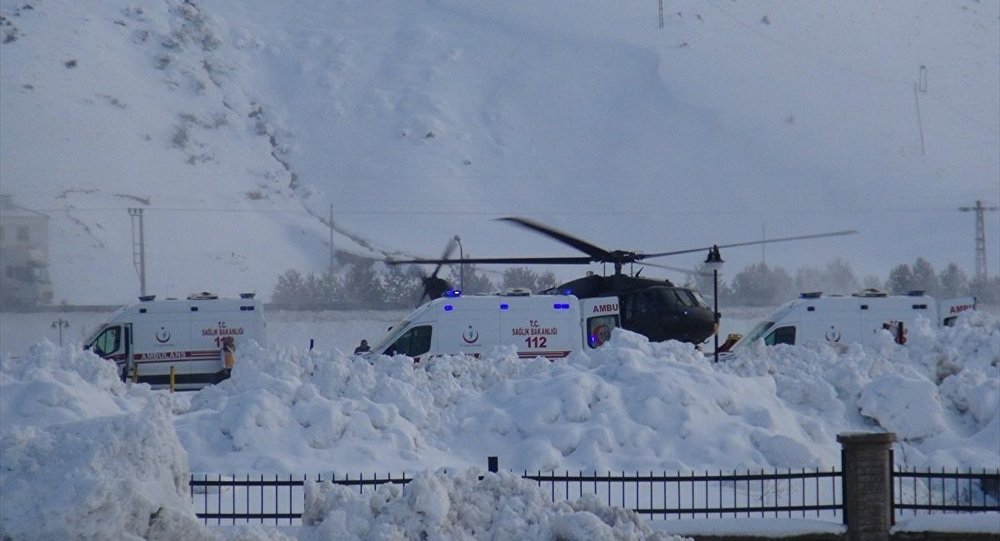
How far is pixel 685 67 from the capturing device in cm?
10169

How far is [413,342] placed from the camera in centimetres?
2595

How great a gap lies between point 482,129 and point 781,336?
70.0 meters

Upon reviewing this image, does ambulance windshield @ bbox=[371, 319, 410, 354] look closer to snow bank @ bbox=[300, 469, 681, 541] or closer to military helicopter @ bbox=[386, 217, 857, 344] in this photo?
military helicopter @ bbox=[386, 217, 857, 344]

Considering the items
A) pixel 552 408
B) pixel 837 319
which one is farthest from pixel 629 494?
pixel 837 319

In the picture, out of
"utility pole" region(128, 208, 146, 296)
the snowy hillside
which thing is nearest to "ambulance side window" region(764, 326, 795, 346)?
"utility pole" region(128, 208, 146, 296)

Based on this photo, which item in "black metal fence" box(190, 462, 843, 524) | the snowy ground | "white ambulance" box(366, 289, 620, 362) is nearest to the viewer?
"black metal fence" box(190, 462, 843, 524)

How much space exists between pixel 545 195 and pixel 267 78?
24415 mm

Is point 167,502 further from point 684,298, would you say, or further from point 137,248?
point 137,248

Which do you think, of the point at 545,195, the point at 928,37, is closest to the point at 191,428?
the point at 545,195

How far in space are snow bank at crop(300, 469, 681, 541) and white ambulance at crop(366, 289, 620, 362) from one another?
15.4m

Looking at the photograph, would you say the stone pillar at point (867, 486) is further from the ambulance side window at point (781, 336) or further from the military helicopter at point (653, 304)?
the ambulance side window at point (781, 336)

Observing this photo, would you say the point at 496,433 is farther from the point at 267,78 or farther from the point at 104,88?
the point at 267,78

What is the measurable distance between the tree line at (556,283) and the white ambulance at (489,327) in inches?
1103

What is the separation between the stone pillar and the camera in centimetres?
1251
